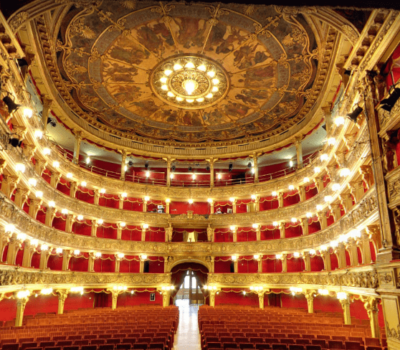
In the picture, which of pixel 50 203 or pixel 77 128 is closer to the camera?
pixel 50 203

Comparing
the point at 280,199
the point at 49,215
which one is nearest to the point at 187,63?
the point at 49,215

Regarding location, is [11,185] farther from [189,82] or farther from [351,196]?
[351,196]

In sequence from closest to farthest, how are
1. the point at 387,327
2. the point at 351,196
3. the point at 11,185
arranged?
1. the point at 387,327
2. the point at 11,185
3. the point at 351,196

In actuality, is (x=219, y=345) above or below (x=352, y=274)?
below

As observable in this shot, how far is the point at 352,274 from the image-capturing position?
47.3 feet

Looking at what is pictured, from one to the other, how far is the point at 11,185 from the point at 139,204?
14840 mm

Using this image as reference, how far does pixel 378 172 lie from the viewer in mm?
10781

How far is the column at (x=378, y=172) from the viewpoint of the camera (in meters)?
9.98

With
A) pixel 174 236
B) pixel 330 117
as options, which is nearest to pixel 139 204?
pixel 174 236

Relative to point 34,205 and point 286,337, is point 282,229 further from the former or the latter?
point 34,205

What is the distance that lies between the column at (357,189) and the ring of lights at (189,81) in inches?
431

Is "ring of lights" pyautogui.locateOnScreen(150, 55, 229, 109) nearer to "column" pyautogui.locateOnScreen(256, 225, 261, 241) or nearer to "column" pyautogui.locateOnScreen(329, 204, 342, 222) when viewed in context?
"column" pyautogui.locateOnScreen(329, 204, 342, 222)

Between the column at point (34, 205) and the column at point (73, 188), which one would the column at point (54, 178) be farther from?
the column at point (34, 205)

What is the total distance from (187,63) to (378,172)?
14236mm
